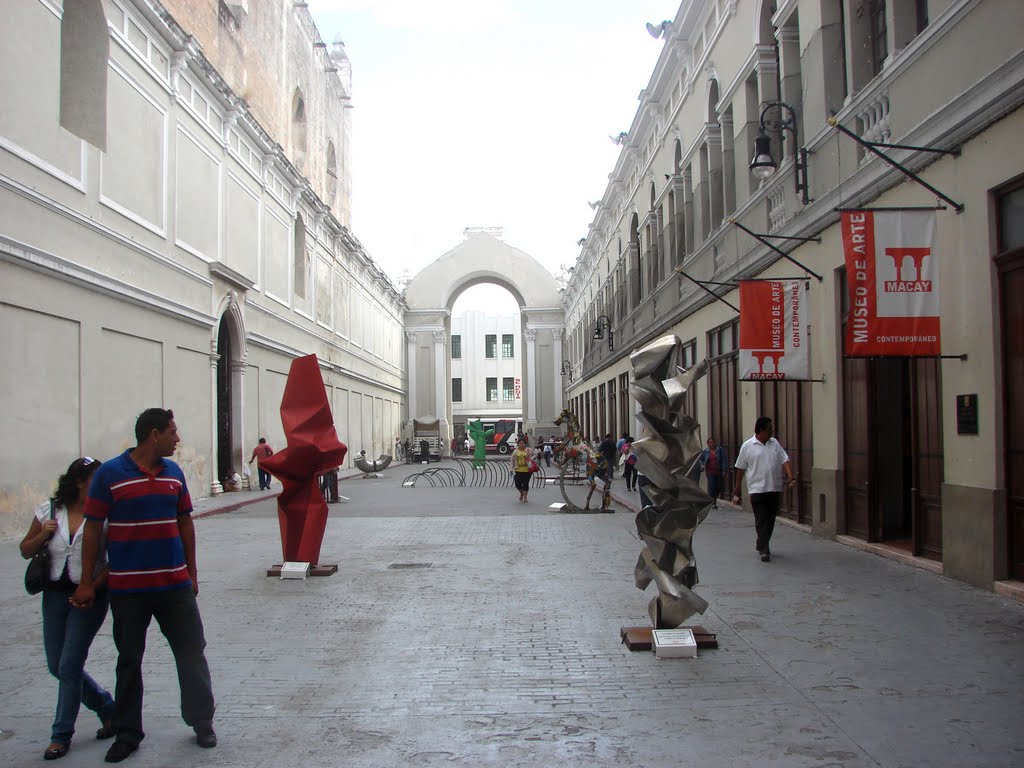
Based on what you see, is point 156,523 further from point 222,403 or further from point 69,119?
point 222,403

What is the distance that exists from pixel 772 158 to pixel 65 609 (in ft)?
36.3

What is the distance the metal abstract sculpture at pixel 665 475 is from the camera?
661 cm

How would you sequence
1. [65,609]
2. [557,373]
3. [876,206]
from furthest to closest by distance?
[557,373] < [876,206] < [65,609]

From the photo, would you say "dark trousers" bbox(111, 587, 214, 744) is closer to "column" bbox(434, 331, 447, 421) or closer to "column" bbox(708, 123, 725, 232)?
"column" bbox(708, 123, 725, 232)

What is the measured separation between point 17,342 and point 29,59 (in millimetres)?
4417

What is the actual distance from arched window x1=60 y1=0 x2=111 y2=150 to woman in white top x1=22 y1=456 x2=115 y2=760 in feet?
43.0

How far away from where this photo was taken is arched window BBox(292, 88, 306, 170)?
32719mm

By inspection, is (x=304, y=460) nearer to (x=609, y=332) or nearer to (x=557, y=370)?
(x=609, y=332)

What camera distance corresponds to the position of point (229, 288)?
23.9 m

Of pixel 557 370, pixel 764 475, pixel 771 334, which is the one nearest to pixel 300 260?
pixel 771 334

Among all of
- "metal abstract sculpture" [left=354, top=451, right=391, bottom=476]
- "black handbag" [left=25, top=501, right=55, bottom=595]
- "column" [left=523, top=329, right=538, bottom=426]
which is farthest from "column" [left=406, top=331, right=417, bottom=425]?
"black handbag" [left=25, top=501, right=55, bottom=595]

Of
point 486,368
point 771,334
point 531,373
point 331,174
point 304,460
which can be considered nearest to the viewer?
point 304,460

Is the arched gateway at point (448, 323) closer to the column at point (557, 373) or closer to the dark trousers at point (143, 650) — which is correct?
the column at point (557, 373)

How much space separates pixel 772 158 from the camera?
1281 cm
